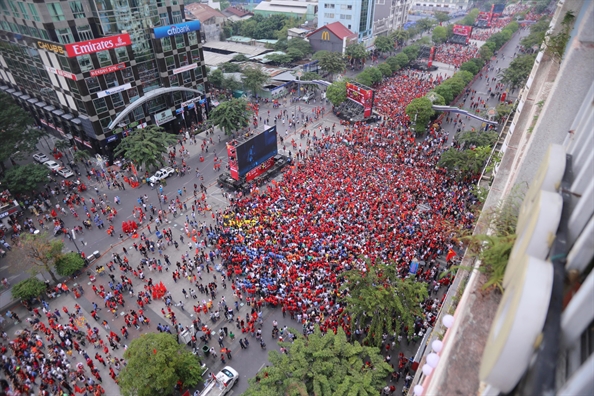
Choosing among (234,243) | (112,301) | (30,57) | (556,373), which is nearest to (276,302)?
(234,243)

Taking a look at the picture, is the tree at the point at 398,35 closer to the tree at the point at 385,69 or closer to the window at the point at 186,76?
the tree at the point at 385,69

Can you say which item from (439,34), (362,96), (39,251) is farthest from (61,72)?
(439,34)

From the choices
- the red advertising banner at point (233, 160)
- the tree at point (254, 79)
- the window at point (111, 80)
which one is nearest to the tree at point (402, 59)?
the tree at point (254, 79)

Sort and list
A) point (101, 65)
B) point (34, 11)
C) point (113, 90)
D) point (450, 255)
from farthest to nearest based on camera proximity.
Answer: point (113, 90) → point (101, 65) → point (34, 11) → point (450, 255)

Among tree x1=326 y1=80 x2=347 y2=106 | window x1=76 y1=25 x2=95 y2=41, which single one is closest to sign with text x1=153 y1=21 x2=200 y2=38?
window x1=76 y1=25 x2=95 y2=41

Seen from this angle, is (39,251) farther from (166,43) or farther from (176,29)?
(176,29)

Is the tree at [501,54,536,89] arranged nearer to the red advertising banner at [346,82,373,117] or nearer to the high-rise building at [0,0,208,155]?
the red advertising banner at [346,82,373,117]
